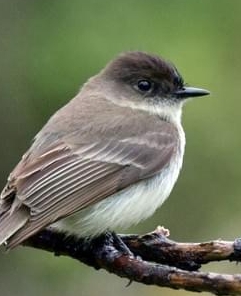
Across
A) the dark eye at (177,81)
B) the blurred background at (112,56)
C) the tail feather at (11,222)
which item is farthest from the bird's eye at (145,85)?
the blurred background at (112,56)

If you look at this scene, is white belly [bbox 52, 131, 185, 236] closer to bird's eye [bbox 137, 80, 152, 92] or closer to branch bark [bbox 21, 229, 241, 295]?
branch bark [bbox 21, 229, 241, 295]

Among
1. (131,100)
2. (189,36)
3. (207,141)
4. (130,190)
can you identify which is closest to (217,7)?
(189,36)

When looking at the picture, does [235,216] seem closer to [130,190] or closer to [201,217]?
[201,217]

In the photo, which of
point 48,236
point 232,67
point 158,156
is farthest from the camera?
point 232,67

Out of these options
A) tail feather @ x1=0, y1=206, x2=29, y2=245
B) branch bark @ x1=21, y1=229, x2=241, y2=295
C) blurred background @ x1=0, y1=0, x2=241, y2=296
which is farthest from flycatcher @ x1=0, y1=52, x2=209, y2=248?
blurred background @ x1=0, y1=0, x2=241, y2=296

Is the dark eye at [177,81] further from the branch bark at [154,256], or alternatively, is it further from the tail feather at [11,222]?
the tail feather at [11,222]
